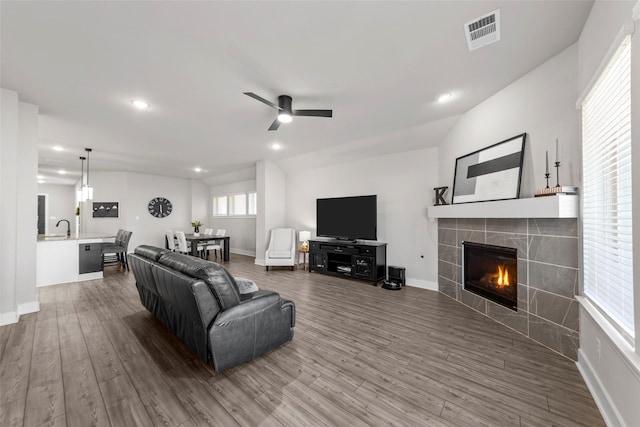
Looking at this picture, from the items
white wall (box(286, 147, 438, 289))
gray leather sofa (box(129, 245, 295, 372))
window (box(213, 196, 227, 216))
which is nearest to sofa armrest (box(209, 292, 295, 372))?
gray leather sofa (box(129, 245, 295, 372))

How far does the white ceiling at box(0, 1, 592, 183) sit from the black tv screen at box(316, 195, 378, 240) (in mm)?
1527

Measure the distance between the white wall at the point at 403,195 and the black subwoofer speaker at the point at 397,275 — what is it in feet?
0.59

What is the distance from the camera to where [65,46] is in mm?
2189

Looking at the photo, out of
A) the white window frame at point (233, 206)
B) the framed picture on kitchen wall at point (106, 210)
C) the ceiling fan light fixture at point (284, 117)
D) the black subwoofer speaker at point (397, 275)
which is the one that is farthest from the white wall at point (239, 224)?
the ceiling fan light fixture at point (284, 117)

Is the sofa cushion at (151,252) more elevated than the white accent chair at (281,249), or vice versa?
the sofa cushion at (151,252)

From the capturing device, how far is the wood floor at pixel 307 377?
1646 mm

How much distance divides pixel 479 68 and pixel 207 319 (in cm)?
345

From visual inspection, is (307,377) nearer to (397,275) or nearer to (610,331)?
(610,331)

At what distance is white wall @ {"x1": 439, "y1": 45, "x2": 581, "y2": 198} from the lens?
229 centimetres

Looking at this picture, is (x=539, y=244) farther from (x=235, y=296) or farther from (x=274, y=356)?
(x=235, y=296)

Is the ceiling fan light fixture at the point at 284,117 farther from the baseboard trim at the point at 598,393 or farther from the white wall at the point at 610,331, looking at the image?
the baseboard trim at the point at 598,393

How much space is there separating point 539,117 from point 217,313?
3.61m

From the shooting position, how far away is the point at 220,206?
32.1ft

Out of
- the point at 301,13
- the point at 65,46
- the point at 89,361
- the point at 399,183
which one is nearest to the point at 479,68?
the point at 301,13
